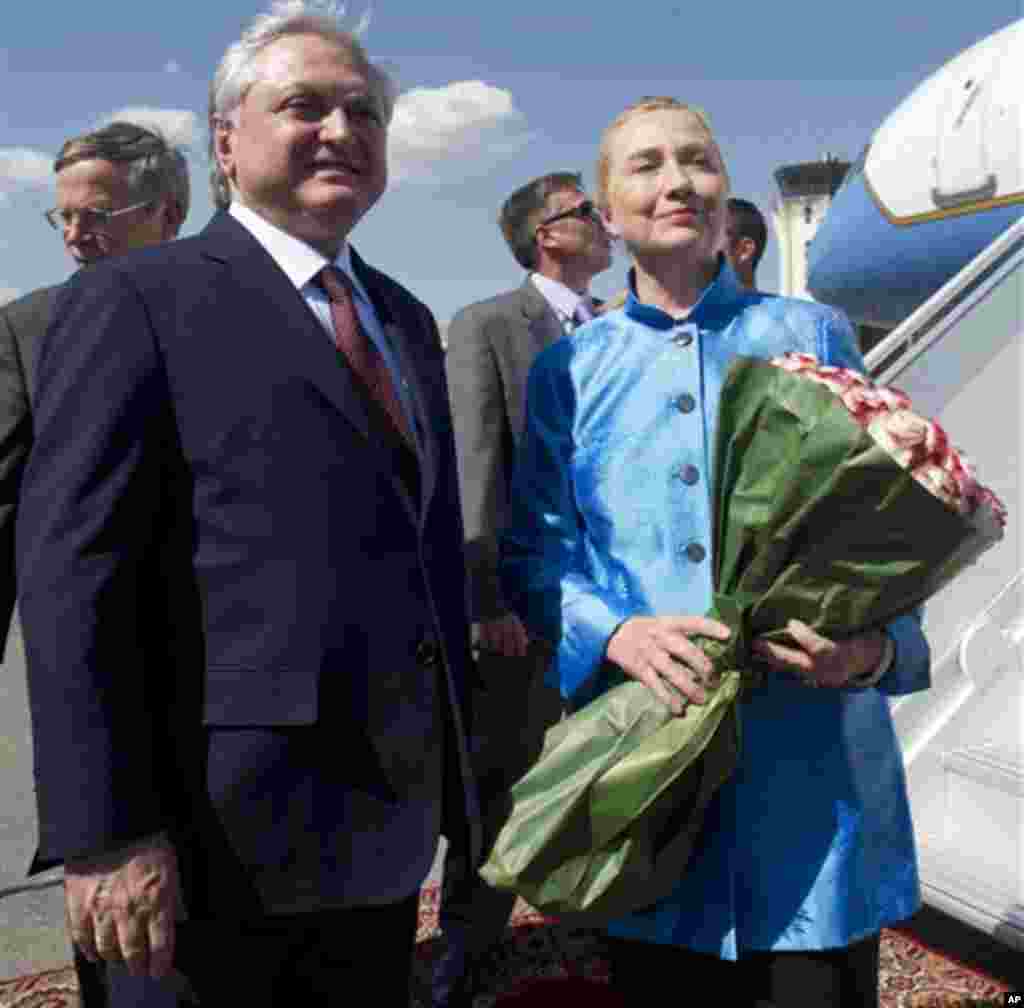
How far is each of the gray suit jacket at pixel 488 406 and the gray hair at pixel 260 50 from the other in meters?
1.33

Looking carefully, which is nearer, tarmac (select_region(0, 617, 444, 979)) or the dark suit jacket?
the dark suit jacket

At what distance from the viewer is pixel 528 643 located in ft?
10.5

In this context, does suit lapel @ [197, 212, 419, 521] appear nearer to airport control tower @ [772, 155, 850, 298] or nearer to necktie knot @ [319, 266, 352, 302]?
necktie knot @ [319, 266, 352, 302]

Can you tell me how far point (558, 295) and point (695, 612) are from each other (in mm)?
2047

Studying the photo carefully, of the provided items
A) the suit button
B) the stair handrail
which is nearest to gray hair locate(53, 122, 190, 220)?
the suit button

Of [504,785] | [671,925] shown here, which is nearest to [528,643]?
[504,785]

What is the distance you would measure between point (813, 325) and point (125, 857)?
1330 millimetres

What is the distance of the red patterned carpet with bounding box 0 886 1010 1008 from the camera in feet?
9.65

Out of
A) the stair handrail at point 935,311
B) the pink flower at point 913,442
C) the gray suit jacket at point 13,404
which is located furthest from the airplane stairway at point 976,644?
the gray suit jacket at point 13,404

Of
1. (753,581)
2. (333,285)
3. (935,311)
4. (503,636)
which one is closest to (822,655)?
(753,581)

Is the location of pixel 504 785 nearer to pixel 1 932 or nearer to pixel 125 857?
pixel 1 932

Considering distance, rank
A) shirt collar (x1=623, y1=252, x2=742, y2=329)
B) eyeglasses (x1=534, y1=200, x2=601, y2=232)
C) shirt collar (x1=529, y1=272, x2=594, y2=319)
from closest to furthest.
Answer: shirt collar (x1=623, y1=252, x2=742, y2=329)
shirt collar (x1=529, y1=272, x2=594, y2=319)
eyeglasses (x1=534, y1=200, x2=601, y2=232)

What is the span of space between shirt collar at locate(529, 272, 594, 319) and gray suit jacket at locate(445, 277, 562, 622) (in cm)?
10

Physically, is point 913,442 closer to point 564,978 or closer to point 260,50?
point 260,50
